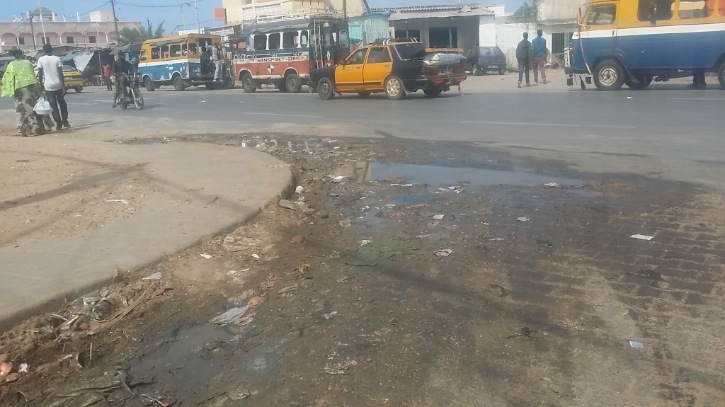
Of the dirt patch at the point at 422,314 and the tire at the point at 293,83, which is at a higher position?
the tire at the point at 293,83

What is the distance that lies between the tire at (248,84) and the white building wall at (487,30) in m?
16.2

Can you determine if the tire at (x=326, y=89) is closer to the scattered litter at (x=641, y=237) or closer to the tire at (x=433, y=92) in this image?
the tire at (x=433, y=92)

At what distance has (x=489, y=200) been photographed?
7051 mm

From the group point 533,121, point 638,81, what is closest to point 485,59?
point 638,81

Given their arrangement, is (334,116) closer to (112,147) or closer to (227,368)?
(112,147)

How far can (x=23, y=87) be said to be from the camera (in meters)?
13.3

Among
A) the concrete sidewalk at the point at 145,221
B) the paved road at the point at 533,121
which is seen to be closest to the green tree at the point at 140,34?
the paved road at the point at 533,121

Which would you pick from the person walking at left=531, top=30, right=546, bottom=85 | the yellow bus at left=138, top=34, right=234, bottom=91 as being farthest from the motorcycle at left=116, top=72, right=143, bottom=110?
the person walking at left=531, top=30, right=546, bottom=85

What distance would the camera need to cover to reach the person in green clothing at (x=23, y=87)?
43.3 feet

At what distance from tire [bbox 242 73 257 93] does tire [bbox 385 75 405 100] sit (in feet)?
35.3

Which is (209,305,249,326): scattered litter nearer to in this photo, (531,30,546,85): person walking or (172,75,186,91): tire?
(531,30,546,85): person walking

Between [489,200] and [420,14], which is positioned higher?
[420,14]

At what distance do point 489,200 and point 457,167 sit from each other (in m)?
1.94

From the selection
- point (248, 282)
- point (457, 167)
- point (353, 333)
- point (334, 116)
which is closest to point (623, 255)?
point (353, 333)
